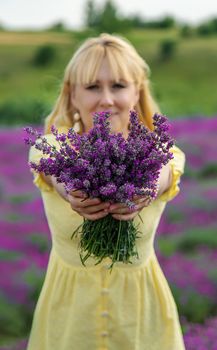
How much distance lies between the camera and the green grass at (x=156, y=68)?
3103 centimetres

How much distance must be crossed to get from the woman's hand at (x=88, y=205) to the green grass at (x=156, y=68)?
2387 cm

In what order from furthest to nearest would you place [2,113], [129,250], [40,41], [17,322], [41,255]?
[40,41]
[2,113]
[41,255]
[17,322]
[129,250]

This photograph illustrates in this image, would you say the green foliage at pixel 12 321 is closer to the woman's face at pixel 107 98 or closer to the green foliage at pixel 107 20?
the woman's face at pixel 107 98

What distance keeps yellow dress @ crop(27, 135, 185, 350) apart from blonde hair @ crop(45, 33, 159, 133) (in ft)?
1.00

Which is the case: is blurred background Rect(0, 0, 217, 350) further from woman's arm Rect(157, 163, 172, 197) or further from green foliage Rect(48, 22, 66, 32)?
green foliage Rect(48, 22, 66, 32)

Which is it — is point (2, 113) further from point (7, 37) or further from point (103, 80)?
point (7, 37)

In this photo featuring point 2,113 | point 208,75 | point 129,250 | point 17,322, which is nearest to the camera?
point 129,250

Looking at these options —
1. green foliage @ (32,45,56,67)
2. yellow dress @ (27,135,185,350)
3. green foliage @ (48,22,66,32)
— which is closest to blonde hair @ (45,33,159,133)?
yellow dress @ (27,135,185,350)

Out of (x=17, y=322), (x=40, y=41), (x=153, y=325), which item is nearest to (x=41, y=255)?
(x=17, y=322)

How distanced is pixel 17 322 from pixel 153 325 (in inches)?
102

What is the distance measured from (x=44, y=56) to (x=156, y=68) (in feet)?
19.4

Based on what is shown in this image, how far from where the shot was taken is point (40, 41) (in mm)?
44688

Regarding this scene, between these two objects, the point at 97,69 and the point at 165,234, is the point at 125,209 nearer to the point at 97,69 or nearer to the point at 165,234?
the point at 97,69

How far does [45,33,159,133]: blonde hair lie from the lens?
3326 mm
